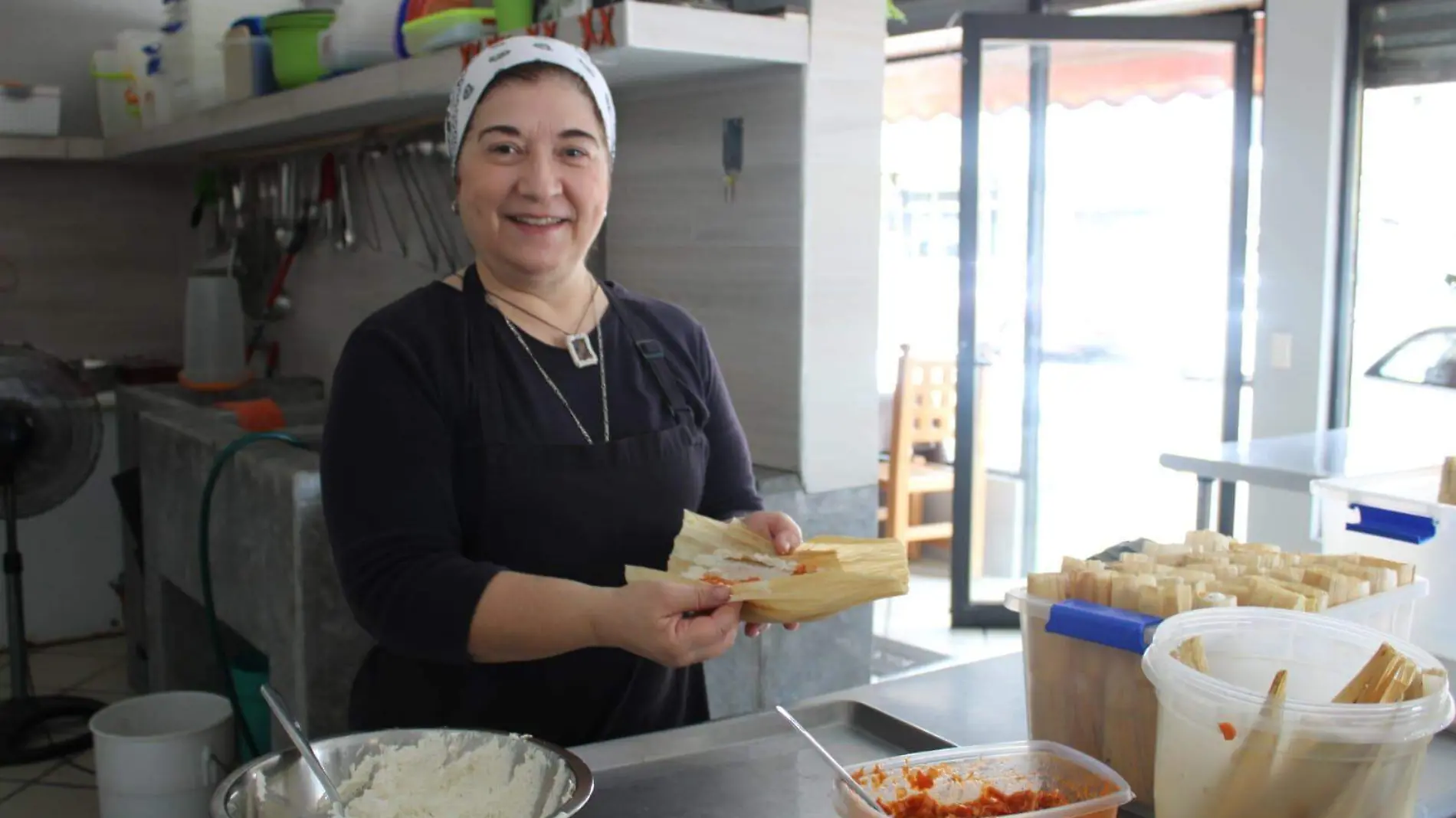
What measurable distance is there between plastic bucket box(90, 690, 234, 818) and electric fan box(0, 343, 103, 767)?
0.87 meters

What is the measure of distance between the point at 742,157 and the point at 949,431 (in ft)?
11.7

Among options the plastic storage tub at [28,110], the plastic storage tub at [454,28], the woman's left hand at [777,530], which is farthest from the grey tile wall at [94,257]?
the woman's left hand at [777,530]

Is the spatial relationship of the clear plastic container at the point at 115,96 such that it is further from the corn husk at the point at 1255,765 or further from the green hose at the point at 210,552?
the corn husk at the point at 1255,765

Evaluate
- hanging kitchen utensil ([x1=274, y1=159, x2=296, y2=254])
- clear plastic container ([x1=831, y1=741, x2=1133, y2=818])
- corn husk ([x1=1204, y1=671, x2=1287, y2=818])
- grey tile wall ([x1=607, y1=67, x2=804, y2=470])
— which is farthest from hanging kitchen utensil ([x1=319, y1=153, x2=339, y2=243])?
corn husk ([x1=1204, y1=671, x2=1287, y2=818])

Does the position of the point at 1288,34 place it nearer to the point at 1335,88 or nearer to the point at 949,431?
the point at 1335,88

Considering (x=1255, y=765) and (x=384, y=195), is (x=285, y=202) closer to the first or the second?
(x=384, y=195)

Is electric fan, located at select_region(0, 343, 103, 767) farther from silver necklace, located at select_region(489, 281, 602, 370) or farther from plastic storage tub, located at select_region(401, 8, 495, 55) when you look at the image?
silver necklace, located at select_region(489, 281, 602, 370)

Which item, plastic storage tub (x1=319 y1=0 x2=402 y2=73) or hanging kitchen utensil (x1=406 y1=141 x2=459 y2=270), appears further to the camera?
hanging kitchen utensil (x1=406 y1=141 x2=459 y2=270)

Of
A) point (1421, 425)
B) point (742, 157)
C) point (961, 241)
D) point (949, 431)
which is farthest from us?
point (949, 431)

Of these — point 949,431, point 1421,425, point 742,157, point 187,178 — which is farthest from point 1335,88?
point 187,178

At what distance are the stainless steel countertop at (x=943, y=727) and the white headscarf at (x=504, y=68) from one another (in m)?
0.76

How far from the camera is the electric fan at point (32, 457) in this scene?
3184 millimetres

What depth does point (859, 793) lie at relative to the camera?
1.01 meters

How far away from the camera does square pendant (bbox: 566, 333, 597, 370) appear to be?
1.62 metres
